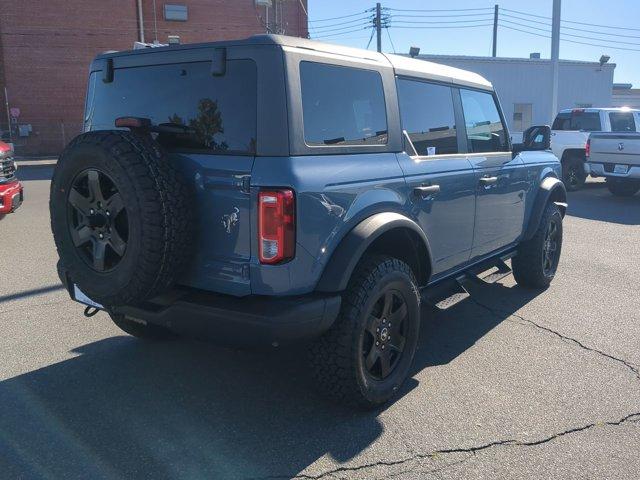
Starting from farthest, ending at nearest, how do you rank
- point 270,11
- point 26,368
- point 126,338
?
1. point 270,11
2. point 126,338
3. point 26,368

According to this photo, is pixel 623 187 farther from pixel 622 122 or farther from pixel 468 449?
pixel 468 449

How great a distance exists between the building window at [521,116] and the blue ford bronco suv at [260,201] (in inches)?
1092

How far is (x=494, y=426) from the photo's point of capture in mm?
3270

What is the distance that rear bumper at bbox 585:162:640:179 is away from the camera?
495 inches

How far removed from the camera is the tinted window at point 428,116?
388 centimetres

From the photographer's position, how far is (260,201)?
283 centimetres

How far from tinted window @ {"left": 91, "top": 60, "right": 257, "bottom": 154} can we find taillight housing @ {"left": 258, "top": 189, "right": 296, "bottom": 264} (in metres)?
0.30

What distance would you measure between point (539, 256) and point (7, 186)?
6892 millimetres

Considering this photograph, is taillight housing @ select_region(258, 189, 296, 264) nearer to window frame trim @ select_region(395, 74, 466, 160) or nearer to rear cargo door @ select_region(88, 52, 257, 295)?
rear cargo door @ select_region(88, 52, 257, 295)

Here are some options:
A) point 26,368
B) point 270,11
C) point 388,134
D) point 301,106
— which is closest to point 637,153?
point 388,134

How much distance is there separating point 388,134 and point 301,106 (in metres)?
0.84

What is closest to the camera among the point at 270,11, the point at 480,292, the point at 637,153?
the point at 480,292

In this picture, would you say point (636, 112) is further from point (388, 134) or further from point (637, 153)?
point (388, 134)

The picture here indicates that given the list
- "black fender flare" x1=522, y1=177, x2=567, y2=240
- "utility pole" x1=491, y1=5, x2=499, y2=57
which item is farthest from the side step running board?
"utility pole" x1=491, y1=5, x2=499, y2=57
